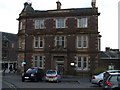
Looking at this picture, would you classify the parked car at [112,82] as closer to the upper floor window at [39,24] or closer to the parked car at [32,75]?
the parked car at [32,75]

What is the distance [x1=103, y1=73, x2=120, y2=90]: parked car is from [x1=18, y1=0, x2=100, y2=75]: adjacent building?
34.3m

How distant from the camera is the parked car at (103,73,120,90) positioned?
1897 centimetres

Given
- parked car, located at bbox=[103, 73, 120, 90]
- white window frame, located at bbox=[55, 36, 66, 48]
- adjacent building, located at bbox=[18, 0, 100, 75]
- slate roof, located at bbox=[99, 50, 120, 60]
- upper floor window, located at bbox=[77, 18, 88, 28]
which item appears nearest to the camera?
parked car, located at bbox=[103, 73, 120, 90]

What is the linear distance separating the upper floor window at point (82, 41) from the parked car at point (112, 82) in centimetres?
3536

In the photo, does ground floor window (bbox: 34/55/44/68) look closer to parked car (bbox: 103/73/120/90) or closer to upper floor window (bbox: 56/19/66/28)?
upper floor window (bbox: 56/19/66/28)

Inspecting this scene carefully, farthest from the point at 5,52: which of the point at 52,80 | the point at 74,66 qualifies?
the point at 52,80

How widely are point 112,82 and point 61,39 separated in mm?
37612

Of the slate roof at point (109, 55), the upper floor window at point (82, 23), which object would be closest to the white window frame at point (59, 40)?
the upper floor window at point (82, 23)

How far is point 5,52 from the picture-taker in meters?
93.8

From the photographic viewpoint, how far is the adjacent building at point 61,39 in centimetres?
5456

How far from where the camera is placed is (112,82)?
63.0 ft

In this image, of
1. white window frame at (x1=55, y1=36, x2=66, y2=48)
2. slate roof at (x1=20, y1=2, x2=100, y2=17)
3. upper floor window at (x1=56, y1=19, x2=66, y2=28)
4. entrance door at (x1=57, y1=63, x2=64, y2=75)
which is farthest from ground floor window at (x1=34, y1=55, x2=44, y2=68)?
slate roof at (x1=20, y1=2, x2=100, y2=17)

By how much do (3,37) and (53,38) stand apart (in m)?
41.3

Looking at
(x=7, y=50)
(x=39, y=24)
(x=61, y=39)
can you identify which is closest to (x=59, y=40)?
(x=61, y=39)
